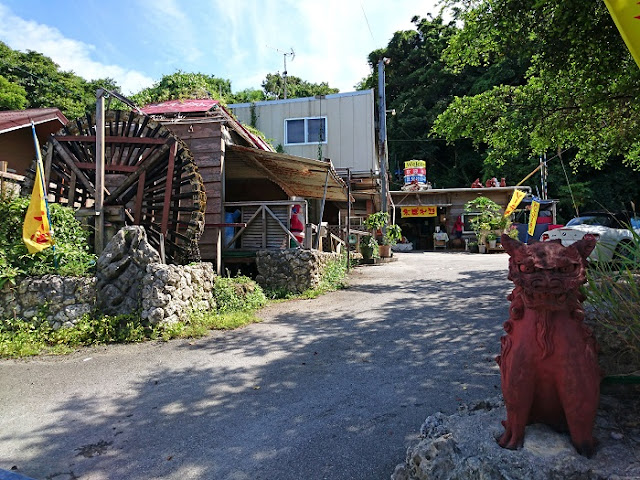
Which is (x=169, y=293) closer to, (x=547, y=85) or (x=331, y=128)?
(x=547, y=85)

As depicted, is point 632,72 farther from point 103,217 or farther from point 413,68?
point 413,68

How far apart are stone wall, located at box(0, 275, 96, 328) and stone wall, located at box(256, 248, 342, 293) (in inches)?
161

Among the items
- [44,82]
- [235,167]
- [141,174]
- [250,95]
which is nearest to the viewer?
[141,174]

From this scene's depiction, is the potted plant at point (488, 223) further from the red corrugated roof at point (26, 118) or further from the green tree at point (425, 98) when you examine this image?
the red corrugated roof at point (26, 118)

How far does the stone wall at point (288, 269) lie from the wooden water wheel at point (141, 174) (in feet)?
5.39

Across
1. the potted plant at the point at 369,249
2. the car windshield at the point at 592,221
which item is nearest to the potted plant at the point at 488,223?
the potted plant at the point at 369,249

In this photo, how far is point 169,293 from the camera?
6449mm

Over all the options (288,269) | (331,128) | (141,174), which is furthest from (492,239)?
(141,174)

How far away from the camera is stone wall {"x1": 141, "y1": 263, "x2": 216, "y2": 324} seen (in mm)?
6289

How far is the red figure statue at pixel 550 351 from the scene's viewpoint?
1.98m

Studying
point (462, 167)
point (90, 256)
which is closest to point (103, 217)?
point (90, 256)

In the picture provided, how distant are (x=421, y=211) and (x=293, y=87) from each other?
69.2 feet

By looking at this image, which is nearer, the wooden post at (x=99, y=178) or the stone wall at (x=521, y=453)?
the stone wall at (x=521, y=453)

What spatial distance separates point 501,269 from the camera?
12297 millimetres
